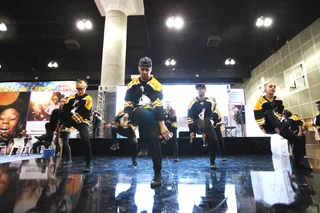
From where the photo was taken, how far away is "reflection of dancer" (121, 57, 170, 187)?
1887mm

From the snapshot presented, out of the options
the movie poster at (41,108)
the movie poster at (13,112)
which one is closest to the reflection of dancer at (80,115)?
the movie poster at (41,108)

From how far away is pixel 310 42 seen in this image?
7441 millimetres

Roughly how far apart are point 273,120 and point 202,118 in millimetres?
1103

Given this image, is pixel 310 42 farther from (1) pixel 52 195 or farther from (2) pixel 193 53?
(1) pixel 52 195

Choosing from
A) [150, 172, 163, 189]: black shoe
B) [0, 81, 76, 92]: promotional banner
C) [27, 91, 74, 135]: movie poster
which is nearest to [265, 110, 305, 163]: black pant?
[150, 172, 163, 189]: black shoe

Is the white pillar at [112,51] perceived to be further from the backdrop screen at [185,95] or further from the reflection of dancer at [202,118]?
the reflection of dancer at [202,118]

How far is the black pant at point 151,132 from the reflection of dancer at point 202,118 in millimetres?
1061

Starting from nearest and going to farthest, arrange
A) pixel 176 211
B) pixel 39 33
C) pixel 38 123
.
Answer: pixel 176 211
pixel 39 33
pixel 38 123

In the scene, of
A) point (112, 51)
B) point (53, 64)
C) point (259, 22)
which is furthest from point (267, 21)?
point (53, 64)

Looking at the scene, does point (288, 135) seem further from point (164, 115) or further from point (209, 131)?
point (164, 115)

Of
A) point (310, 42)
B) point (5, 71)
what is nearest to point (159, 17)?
point (310, 42)

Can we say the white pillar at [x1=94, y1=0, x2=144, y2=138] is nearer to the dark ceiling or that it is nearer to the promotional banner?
the dark ceiling

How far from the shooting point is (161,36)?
30.8 ft

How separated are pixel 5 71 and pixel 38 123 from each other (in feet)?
18.5
